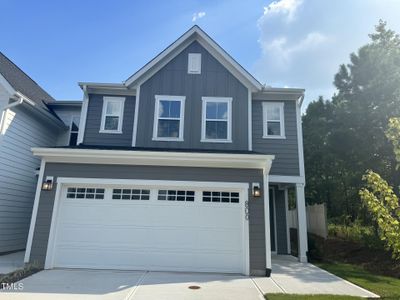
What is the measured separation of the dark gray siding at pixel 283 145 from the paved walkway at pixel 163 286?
411cm

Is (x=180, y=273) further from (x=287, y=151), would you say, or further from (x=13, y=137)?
(x=13, y=137)

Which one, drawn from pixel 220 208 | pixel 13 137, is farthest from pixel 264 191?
pixel 13 137

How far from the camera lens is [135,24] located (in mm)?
10797

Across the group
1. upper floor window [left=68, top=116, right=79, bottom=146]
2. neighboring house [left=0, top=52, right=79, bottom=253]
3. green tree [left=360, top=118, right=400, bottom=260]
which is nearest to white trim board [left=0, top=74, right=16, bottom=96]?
neighboring house [left=0, top=52, right=79, bottom=253]

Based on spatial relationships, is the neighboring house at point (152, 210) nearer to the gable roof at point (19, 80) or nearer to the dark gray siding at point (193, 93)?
the dark gray siding at point (193, 93)

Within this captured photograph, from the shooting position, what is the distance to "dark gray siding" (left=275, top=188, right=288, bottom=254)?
12.8 m

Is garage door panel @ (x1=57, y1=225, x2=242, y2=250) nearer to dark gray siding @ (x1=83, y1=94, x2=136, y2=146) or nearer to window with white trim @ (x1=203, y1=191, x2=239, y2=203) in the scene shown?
window with white trim @ (x1=203, y1=191, x2=239, y2=203)

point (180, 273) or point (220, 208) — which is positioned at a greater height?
point (220, 208)

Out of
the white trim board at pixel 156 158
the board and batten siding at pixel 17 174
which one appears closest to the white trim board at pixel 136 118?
the white trim board at pixel 156 158

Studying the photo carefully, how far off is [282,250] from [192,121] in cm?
694

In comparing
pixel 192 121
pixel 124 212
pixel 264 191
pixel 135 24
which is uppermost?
pixel 135 24

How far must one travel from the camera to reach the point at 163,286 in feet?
21.2

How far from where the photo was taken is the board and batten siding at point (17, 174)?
10.5 m

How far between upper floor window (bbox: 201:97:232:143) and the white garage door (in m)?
3.02
